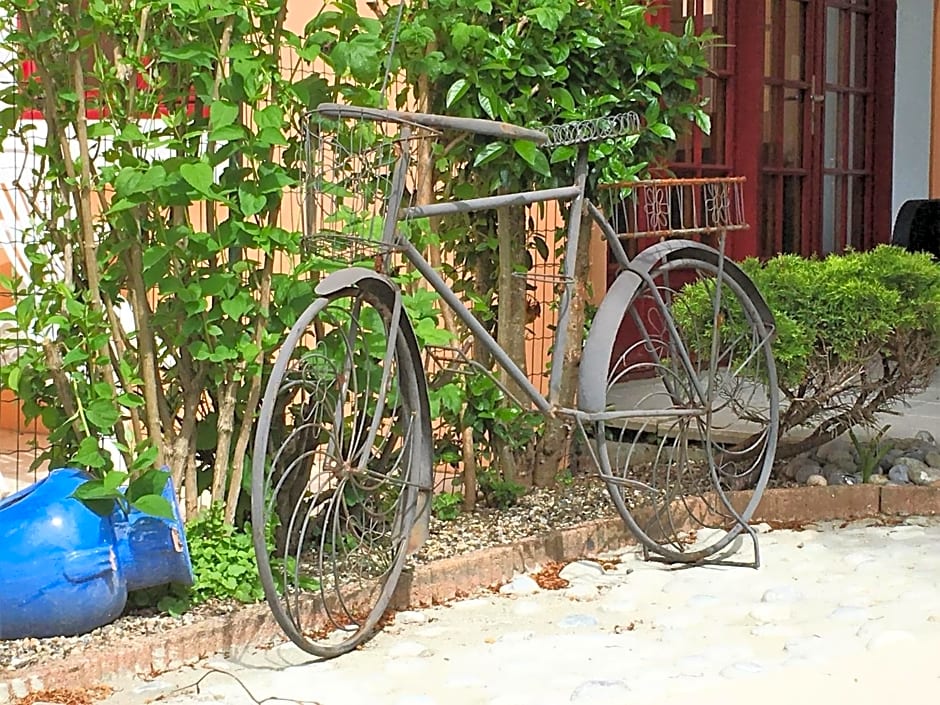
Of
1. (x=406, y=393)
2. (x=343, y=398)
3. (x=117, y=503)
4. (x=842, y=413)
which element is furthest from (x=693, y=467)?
(x=117, y=503)

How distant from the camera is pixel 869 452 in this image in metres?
4.32

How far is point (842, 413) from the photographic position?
Result: 13.6ft

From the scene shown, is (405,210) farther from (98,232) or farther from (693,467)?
(693,467)

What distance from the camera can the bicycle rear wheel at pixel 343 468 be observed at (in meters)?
2.87

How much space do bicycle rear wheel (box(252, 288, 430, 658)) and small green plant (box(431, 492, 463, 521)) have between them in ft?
1.23

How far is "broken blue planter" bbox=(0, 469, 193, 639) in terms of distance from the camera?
109 inches

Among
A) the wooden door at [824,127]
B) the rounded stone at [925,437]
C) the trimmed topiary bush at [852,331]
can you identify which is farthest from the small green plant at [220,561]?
the wooden door at [824,127]

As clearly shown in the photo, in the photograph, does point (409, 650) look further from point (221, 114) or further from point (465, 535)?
point (221, 114)

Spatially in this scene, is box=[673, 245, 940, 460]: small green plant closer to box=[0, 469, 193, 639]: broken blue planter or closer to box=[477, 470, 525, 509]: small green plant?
box=[477, 470, 525, 509]: small green plant

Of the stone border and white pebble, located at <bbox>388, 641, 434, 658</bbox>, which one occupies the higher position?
A: the stone border

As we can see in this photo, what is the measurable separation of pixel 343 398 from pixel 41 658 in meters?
0.80

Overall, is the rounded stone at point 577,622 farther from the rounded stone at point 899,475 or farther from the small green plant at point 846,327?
the rounded stone at point 899,475

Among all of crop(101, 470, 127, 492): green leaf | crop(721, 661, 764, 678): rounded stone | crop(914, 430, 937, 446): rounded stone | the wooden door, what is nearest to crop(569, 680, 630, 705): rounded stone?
crop(721, 661, 764, 678): rounded stone

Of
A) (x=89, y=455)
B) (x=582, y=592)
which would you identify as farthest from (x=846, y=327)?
(x=89, y=455)
